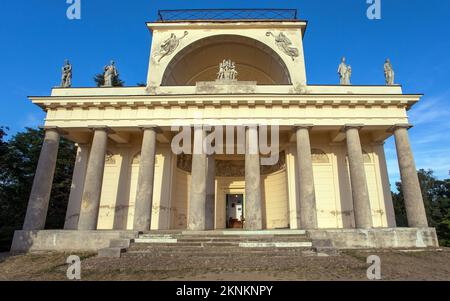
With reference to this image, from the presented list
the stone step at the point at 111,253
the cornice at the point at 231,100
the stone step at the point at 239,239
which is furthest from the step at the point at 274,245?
the cornice at the point at 231,100

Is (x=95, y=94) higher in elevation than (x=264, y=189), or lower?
higher

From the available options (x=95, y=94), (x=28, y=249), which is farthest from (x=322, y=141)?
(x=28, y=249)

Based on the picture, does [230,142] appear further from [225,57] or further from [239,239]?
[239,239]

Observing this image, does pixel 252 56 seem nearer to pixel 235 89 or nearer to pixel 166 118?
pixel 235 89

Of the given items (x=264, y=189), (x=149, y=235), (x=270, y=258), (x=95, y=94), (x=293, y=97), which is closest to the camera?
(x=270, y=258)

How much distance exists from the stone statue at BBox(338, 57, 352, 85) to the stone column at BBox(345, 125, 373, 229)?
374 cm

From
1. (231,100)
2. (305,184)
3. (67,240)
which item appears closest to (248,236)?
(305,184)

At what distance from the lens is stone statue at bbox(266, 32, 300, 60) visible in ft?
66.6

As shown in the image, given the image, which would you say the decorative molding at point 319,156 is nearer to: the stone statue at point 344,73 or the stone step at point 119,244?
the stone statue at point 344,73

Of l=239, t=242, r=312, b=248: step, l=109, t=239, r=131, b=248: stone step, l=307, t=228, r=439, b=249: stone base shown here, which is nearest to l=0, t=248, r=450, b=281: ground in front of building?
l=239, t=242, r=312, b=248: step

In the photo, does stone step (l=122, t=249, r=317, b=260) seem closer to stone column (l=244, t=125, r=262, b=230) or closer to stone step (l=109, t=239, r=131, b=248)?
stone step (l=109, t=239, r=131, b=248)

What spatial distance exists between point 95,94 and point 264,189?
14.5 metres

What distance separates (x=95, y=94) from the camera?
18281 mm

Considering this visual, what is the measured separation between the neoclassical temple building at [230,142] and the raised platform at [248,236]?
1.01ft
